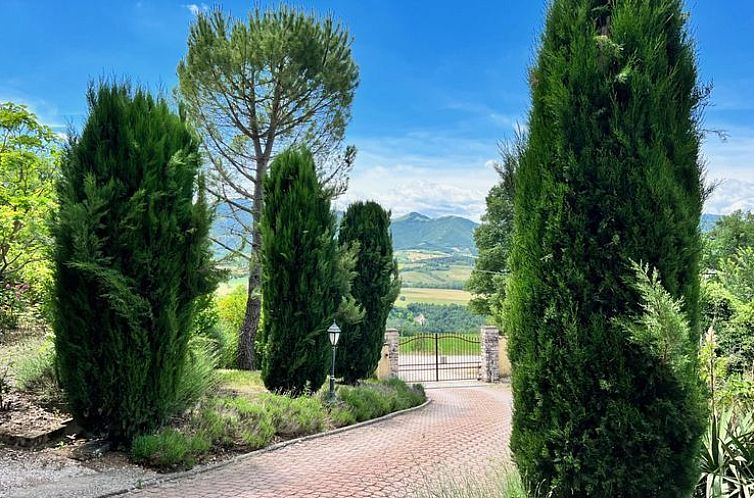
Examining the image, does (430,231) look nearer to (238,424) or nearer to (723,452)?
(238,424)

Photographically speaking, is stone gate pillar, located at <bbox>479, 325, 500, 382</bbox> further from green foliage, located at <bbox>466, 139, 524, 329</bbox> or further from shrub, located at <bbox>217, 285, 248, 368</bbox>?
shrub, located at <bbox>217, 285, 248, 368</bbox>

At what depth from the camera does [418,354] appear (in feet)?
70.9

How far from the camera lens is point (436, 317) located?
1275 inches

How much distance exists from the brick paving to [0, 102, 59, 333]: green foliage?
3618mm

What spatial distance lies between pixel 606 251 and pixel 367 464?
4378 millimetres

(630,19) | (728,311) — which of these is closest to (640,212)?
(630,19)

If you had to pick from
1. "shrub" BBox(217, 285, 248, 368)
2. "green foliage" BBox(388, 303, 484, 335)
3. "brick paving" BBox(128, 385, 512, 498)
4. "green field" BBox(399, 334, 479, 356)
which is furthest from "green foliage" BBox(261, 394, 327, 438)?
"green foliage" BBox(388, 303, 484, 335)

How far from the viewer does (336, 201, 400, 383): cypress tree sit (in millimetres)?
12281

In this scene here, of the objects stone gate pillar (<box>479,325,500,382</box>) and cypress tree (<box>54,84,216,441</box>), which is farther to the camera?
stone gate pillar (<box>479,325,500,382</box>)

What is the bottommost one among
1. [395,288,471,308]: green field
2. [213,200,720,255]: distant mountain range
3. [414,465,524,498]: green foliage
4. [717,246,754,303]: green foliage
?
[414,465,524,498]: green foliage

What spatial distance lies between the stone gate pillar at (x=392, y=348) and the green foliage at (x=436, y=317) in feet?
15.3

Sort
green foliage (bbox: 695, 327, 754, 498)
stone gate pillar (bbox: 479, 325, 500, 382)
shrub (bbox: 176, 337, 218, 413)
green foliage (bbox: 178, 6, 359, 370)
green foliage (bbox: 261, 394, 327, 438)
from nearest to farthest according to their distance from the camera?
green foliage (bbox: 695, 327, 754, 498) < shrub (bbox: 176, 337, 218, 413) < green foliage (bbox: 261, 394, 327, 438) < green foliage (bbox: 178, 6, 359, 370) < stone gate pillar (bbox: 479, 325, 500, 382)

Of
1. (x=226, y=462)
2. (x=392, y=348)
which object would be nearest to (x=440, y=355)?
(x=392, y=348)

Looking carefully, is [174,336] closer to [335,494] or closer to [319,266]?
[335,494]
